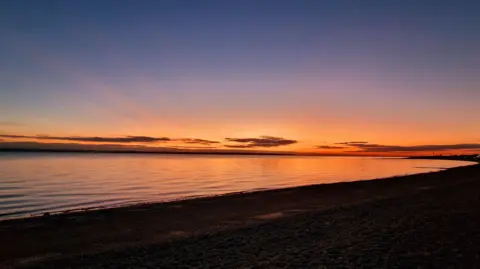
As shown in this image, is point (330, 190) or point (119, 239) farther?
point (330, 190)

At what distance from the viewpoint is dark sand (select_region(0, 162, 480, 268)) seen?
422 inches

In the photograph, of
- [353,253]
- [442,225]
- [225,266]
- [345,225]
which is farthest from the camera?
[345,225]

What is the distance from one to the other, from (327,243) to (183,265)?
15.7 ft

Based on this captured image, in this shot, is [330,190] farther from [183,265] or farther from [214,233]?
[183,265]

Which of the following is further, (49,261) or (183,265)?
(49,261)

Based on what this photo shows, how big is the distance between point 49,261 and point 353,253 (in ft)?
30.5

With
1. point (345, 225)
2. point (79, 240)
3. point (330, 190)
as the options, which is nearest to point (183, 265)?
point (79, 240)

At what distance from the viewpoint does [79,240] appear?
15.0m

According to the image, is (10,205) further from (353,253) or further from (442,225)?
(442,225)

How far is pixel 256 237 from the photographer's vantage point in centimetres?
1401

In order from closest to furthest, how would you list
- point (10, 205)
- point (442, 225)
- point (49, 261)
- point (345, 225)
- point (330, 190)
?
point (49, 261) → point (442, 225) → point (345, 225) → point (10, 205) → point (330, 190)

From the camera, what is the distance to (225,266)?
10.3 metres

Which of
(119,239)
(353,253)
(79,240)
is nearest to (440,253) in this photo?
(353,253)

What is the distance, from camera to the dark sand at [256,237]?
1071 cm
